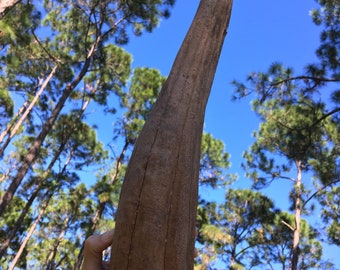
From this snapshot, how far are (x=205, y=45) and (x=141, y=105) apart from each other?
1276 centimetres

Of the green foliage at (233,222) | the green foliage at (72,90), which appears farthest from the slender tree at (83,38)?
the green foliage at (233,222)

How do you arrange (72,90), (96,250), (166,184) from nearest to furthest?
(166,184)
(96,250)
(72,90)

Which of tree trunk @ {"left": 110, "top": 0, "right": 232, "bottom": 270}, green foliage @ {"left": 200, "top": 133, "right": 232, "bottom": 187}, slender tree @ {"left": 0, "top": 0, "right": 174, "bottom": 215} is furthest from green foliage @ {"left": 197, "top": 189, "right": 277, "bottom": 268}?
tree trunk @ {"left": 110, "top": 0, "right": 232, "bottom": 270}

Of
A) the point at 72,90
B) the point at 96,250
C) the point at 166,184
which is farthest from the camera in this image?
the point at 72,90

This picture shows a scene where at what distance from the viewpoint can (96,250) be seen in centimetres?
108

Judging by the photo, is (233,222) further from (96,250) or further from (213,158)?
(96,250)

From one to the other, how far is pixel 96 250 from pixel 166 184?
337mm

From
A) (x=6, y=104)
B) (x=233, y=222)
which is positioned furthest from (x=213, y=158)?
(x=6, y=104)

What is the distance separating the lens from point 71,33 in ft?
39.0

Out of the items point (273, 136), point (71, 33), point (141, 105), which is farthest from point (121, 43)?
point (273, 136)

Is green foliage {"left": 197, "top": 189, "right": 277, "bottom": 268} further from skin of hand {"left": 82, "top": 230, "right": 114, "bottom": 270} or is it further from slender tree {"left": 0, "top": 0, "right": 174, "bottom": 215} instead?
skin of hand {"left": 82, "top": 230, "right": 114, "bottom": 270}

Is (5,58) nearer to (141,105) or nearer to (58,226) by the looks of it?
(141,105)

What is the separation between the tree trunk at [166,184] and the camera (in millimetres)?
904

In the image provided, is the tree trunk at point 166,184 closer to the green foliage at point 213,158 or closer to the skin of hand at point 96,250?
the skin of hand at point 96,250
